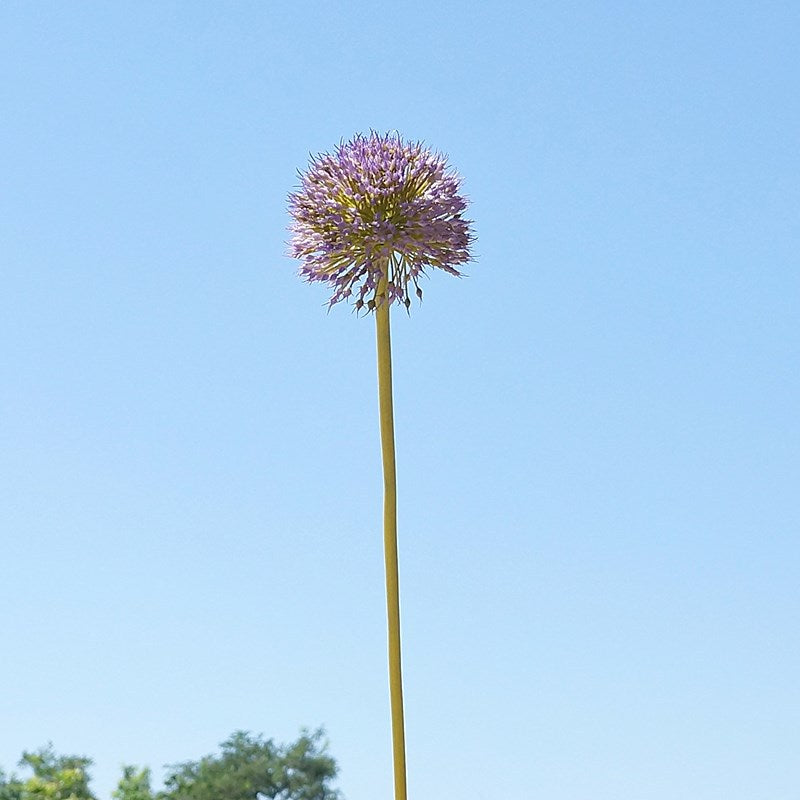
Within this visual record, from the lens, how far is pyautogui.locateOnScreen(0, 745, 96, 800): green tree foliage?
24.1 meters

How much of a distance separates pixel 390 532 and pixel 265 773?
81.4 ft

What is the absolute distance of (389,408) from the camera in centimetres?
885

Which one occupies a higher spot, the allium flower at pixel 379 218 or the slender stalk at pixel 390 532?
the allium flower at pixel 379 218

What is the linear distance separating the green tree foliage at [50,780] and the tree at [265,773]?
4106mm

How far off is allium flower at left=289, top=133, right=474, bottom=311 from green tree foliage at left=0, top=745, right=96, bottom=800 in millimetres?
17196

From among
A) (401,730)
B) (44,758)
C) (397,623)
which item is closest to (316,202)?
(397,623)

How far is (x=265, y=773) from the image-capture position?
31.8 m

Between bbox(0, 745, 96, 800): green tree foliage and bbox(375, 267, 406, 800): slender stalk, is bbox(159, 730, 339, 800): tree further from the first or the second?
bbox(375, 267, 406, 800): slender stalk

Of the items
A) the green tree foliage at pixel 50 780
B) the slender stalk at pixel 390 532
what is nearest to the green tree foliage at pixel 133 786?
the green tree foliage at pixel 50 780

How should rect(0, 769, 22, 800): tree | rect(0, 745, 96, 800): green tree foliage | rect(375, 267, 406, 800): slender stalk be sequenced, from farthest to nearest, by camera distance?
rect(0, 769, 22, 800): tree < rect(0, 745, 96, 800): green tree foliage < rect(375, 267, 406, 800): slender stalk

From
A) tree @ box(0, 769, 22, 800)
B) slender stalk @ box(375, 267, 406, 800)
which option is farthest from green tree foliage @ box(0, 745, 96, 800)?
slender stalk @ box(375, 267, 406, 800)

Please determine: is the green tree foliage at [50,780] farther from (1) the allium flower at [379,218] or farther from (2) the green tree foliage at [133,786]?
(1) the allium flower at [379,218]

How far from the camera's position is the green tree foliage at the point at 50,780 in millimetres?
24078

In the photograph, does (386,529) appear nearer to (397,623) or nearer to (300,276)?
(397,623)
